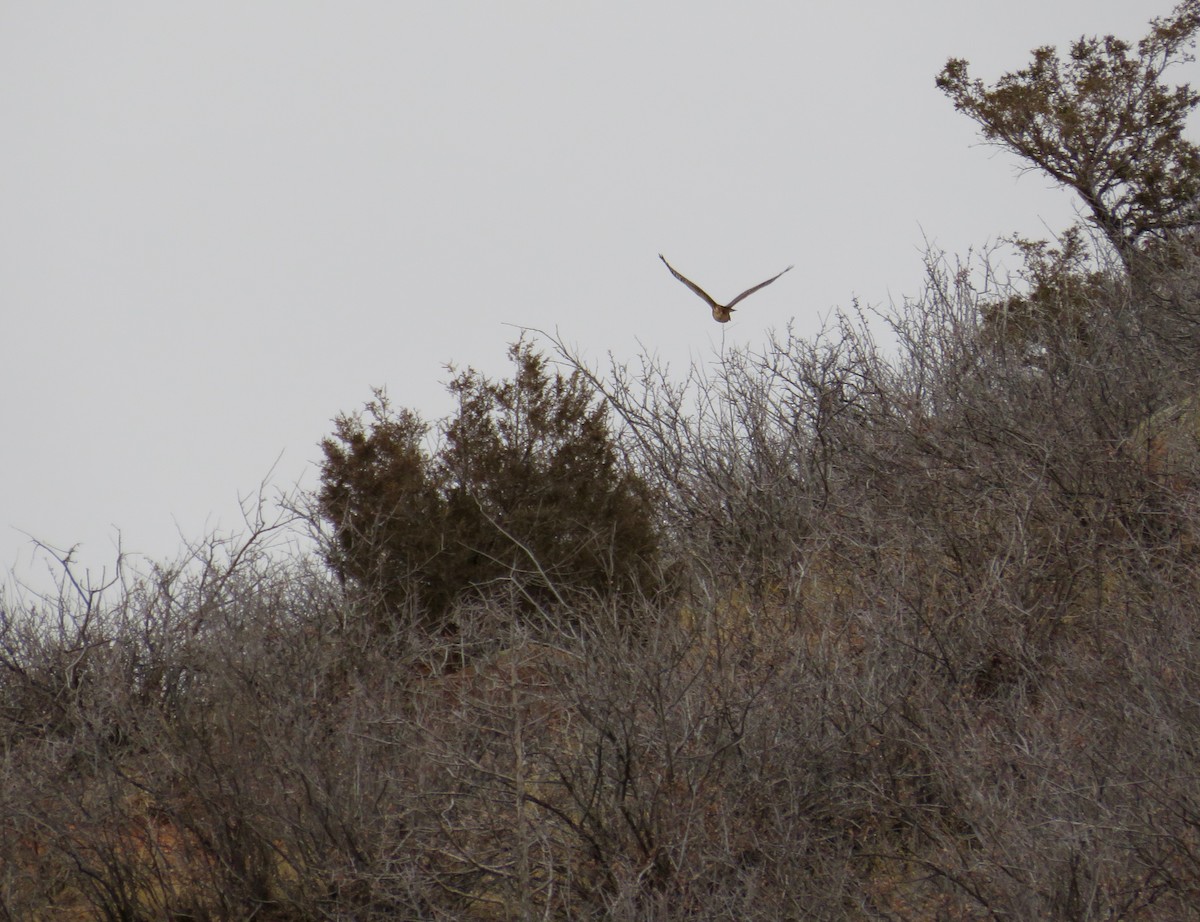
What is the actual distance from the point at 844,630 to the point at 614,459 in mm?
7074

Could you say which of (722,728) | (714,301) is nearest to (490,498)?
(714,301)

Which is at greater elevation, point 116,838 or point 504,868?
point 116,838

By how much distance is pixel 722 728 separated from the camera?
266 inches

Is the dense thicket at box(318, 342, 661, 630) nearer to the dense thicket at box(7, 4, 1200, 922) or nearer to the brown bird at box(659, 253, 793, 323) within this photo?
the dense thicket at box(7, 4, 1200, 922)

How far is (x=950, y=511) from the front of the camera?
1025 cm

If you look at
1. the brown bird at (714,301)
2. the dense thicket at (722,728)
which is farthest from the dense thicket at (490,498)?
the brown bird at (714,301)

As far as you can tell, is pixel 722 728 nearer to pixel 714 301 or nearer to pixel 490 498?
pixel 714 301

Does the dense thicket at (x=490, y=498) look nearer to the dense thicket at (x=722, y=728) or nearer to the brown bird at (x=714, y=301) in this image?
the dense thicket at (x=722, y=728)

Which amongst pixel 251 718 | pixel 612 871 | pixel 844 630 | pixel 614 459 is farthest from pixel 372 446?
pixel 612 871

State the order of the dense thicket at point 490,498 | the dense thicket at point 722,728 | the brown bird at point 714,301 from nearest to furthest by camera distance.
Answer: the dense thicket at point 722,728 < the brown bird at point 714,301 < the dense thicket at point 490,498

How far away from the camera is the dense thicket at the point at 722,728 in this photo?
592 centimetres

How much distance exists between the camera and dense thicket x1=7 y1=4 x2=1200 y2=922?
19.4 ft

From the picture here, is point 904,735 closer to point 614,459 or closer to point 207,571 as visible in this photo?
point 207,571

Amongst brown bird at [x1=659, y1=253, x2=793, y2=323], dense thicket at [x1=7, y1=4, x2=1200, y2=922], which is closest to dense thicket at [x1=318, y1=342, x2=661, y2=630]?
Answer: dense thicket at [x1=7, y1=4, x2=1200, y2=922]
